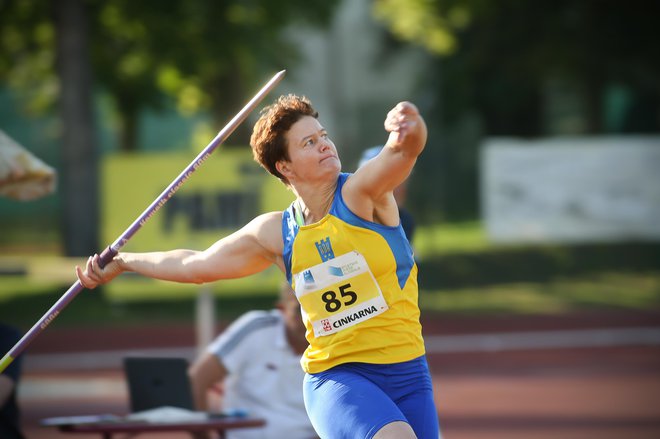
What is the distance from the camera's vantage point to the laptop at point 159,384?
5.38m

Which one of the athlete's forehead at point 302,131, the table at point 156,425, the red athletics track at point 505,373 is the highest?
the athlete's forehead at point 302,131

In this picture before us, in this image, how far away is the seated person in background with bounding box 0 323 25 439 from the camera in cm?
526

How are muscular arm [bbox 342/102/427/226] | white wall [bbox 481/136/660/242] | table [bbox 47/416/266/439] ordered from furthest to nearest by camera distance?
1. white wall [bbox 481/136/660/242]
2. table [bbox 47/416/266/439]
3. muscular arm [bbox 342/102/427/226]

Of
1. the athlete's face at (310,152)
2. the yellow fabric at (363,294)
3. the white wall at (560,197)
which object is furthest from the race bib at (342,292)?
the white wall at (560,197)

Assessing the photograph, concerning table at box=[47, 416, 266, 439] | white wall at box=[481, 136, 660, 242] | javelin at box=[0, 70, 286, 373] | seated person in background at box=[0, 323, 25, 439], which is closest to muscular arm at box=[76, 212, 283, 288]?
javelin at box=[0, 70, 286, 373]

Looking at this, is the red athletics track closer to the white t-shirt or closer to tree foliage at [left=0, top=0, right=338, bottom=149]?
the white t-shirt

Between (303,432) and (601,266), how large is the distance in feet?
59.1

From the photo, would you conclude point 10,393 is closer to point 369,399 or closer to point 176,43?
point 369,399

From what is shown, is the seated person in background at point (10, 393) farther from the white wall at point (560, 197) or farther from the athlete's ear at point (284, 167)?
the white wall at point (560, 197)

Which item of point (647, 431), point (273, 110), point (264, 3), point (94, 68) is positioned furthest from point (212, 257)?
point (94, 68)

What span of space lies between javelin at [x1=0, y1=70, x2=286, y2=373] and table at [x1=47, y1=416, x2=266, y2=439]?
0.43 m

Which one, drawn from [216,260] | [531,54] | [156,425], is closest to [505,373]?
[156,425]

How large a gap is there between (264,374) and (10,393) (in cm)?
122

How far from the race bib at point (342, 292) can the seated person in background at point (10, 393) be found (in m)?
1.78
